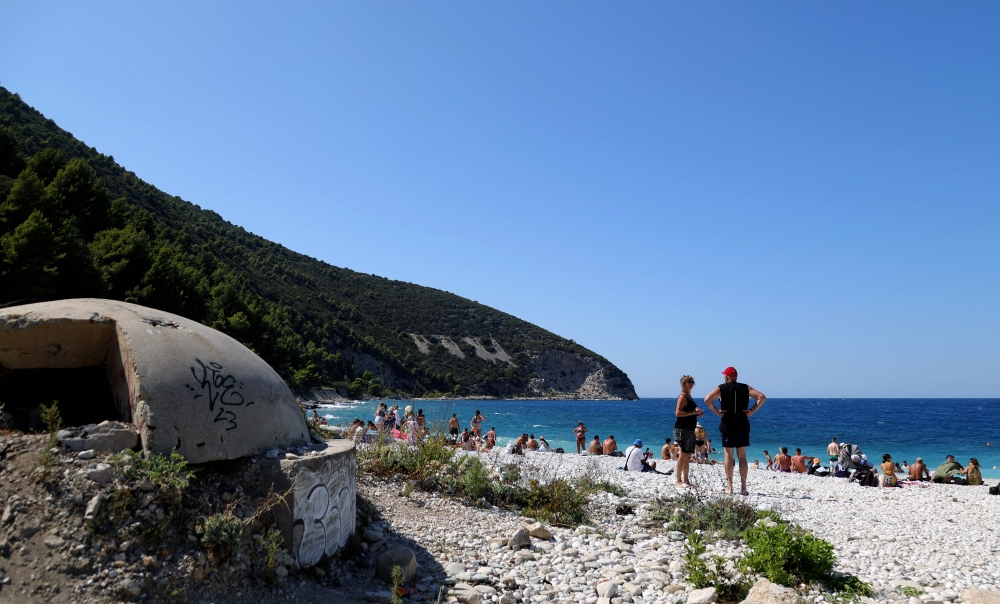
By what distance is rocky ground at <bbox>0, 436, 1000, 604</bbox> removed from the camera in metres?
4.21

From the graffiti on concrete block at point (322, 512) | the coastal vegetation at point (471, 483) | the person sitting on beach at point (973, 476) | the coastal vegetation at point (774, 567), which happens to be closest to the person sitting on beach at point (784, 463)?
the person sitting on beach at point (973, 476)

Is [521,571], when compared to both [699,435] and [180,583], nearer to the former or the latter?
[180,583]

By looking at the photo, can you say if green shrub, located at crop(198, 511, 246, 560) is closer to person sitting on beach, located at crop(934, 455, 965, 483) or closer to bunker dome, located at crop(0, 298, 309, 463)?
bunker dome, located at crop(0, 298, 309, 463)

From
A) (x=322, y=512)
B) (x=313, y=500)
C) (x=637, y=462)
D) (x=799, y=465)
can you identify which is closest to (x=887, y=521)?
(x=637, y=462)

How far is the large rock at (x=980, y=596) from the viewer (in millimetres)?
5379

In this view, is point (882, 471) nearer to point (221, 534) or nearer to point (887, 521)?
point (887, 521)

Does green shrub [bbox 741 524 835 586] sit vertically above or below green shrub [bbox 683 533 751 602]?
above

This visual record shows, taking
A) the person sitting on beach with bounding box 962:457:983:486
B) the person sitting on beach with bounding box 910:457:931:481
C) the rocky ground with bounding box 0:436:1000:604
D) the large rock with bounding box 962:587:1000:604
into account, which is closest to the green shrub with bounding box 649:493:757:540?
the rocky ground with bounding box 0:436:1000:604

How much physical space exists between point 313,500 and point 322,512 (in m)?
0.20

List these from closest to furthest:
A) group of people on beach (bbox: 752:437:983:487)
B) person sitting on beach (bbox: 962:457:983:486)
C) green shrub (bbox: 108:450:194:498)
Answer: green shrub (bbox: 108:450:194:498), group of people on beach (bbox: 752:437:983:487), person sitting on beach (bbox: 962:457:983:486)

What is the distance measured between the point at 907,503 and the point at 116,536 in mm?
13445

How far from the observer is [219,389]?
5434 mm

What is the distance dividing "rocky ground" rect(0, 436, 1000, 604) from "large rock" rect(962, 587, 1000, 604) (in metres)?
0.02

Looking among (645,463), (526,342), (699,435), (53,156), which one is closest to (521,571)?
(645,463)
